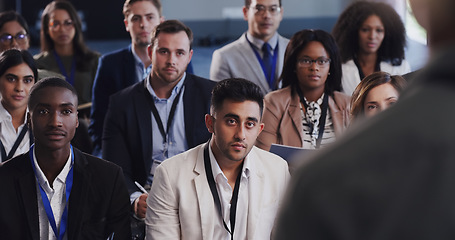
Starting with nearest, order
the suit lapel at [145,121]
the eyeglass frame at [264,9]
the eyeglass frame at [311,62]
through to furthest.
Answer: the suit lapel at [145,121] < the eyeglass frame at [311,62] < the eyeglass frame at [264,9]

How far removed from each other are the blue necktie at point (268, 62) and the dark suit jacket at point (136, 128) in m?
0.70

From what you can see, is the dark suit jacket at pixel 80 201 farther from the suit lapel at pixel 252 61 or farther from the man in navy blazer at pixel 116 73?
the suit lapel at pixel 252 61

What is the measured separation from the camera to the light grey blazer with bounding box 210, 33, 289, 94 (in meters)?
3.76

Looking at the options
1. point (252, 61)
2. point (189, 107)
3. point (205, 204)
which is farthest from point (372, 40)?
point (205, 204)

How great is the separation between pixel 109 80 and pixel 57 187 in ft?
4.56

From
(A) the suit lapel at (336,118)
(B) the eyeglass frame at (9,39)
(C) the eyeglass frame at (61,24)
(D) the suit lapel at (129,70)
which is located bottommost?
(A) the suit lapel at (336,118)

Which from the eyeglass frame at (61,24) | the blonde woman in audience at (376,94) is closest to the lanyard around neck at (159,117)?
the blonde woman in audience at (376,94)

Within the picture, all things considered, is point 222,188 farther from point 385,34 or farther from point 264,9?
point 385,34

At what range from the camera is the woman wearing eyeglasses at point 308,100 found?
3158 mm

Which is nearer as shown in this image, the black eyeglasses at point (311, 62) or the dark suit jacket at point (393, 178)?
the dark suit jacket at point (393, 178)

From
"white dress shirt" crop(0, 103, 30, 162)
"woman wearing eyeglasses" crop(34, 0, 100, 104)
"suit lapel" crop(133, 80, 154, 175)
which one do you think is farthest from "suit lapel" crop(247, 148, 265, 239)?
"woman wearing eyeglasses" crop(34, 0, 100, 104)

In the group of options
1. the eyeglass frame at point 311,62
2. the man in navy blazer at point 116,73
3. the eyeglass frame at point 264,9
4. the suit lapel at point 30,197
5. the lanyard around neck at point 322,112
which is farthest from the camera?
the eyeglass frame at point 264,9

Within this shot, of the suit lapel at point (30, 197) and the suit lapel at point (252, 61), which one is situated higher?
the suit lapel at point (252, 61)

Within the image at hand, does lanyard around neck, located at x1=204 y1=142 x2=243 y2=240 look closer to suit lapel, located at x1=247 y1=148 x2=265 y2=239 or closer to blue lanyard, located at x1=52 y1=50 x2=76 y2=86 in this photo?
suit lapel, located at x1=247 y1=148 x2=265 y2=239
